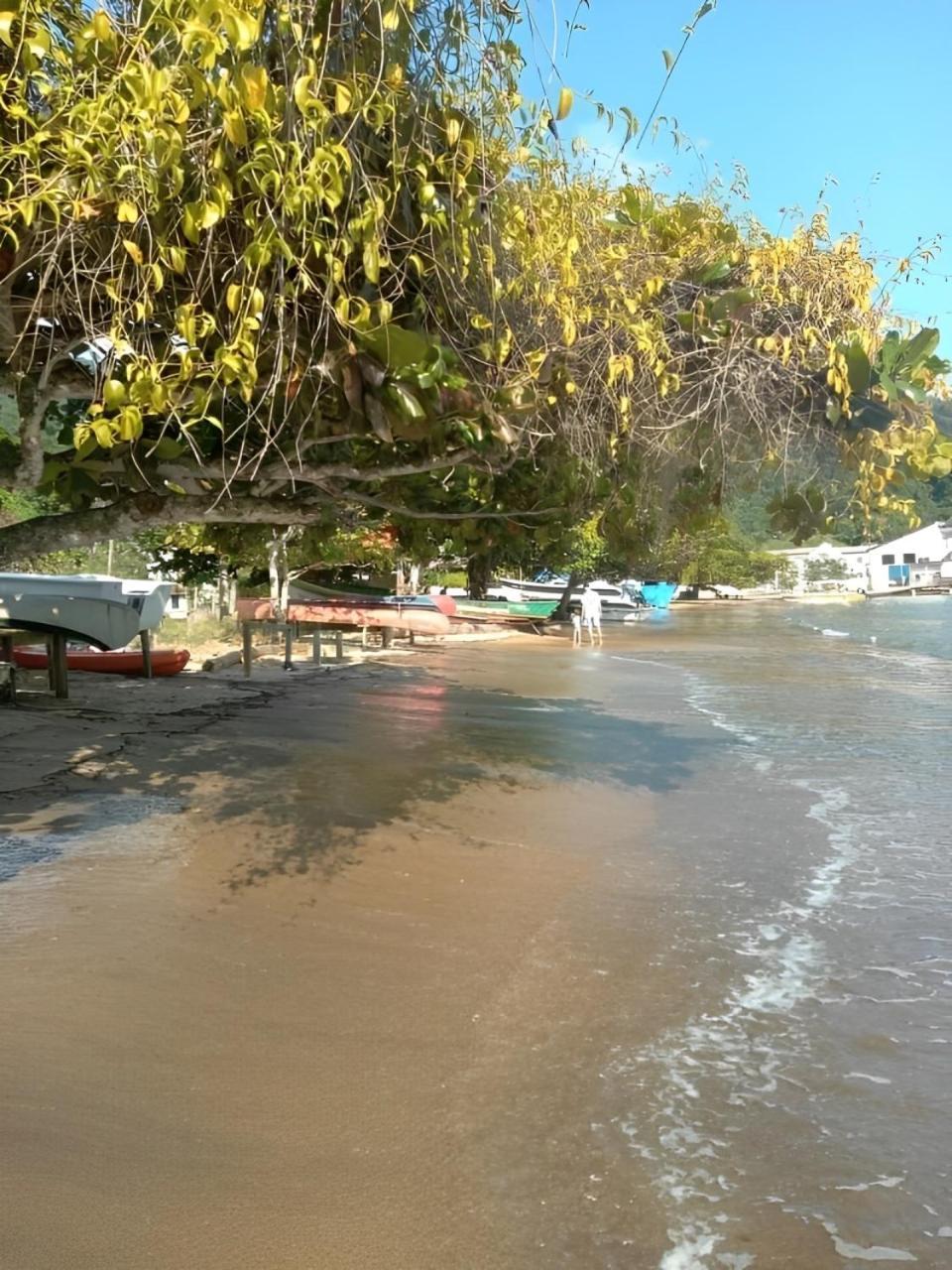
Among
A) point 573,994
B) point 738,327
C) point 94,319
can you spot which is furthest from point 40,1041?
point 738,327

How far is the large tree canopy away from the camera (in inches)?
172

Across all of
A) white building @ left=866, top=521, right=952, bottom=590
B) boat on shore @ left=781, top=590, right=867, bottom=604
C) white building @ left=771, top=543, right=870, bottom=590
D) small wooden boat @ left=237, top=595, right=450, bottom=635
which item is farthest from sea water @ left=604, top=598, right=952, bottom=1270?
white building @ left=866, top=521, right=952, bottom=590

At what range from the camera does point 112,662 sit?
60.3 ft

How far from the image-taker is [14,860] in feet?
22.9

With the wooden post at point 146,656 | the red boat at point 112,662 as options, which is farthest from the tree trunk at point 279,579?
the wooden post at point 146,656

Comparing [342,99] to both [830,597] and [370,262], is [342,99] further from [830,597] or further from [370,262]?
[830,597]

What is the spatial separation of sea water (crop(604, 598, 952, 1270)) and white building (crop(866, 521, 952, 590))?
383 feet

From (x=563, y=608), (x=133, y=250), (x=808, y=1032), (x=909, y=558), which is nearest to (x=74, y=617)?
(x=133, y=250)

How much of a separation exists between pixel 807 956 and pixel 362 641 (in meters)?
22.8

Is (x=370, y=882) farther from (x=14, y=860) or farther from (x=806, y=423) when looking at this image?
(x=806, y=423)

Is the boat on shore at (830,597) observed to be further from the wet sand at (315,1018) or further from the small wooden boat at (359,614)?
the wet sand at (315,1018)

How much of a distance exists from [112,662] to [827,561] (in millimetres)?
113184

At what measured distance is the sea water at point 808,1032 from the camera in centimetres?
350

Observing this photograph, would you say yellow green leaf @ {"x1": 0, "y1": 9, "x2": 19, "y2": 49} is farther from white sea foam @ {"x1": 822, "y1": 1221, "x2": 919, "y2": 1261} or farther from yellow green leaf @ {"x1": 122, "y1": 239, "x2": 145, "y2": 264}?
white sea foam @ {"x1": 822, "y1": 1221, "x2": 919, "y2": 1261}
